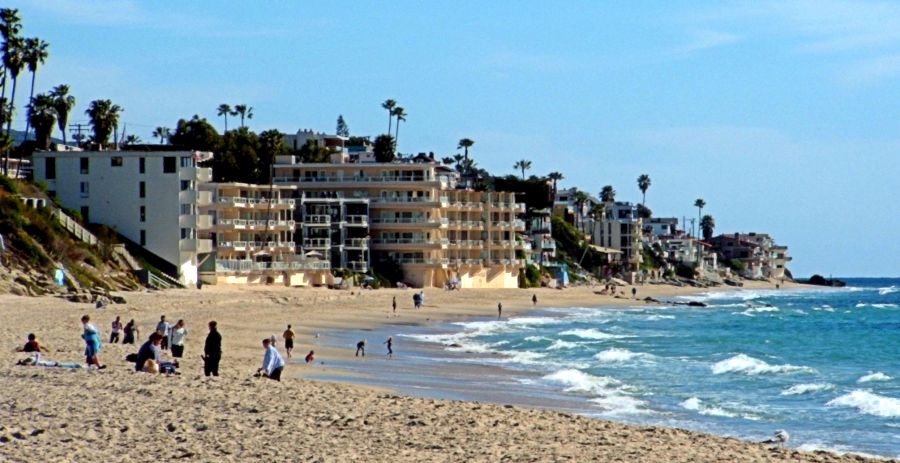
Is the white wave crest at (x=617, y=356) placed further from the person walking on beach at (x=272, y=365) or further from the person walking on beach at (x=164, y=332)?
the person walking on beach at (x=272, y=365)

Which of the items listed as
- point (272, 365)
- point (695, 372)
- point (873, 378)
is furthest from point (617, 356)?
point (272, 365)

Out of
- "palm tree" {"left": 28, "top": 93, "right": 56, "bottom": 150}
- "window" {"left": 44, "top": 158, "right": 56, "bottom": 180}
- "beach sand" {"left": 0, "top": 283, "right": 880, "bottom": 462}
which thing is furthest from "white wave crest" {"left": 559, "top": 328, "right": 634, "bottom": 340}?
"palm tree" {"left": 28, "top": 93, "right": 56, "bottom": 150}

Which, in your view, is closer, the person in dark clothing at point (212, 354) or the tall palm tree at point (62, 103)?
the person in dark clothing at point (212, 354)

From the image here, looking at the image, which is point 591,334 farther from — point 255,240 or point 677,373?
point 255,240

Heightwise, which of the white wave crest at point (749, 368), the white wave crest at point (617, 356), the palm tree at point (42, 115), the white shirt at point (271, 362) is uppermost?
the palm tree at point (42, 115)

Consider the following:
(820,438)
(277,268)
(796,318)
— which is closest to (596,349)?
(820,438)

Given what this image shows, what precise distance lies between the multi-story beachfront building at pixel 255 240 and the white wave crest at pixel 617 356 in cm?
3470

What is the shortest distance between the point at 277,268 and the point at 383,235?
14791 mm

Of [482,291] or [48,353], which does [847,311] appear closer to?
[482,291]

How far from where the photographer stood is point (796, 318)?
85625mm

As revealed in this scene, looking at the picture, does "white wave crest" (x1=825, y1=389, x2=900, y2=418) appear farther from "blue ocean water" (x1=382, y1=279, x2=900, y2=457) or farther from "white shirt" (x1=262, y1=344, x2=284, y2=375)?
"white shirt" (x1=262, y1=344, x2=284, y2=375)

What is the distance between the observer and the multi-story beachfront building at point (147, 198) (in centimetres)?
7069

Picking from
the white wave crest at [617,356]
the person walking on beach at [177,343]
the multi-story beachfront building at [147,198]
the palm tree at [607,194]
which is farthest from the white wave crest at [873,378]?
the palm tree at [607,194]

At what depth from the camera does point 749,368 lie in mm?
39062
